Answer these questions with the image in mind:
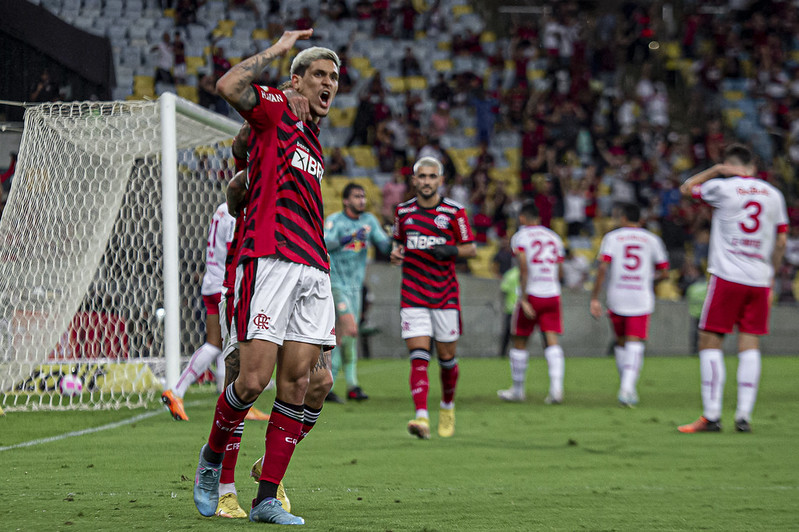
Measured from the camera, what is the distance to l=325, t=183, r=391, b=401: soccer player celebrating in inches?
375

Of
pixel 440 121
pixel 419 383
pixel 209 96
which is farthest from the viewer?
pixel 440 121

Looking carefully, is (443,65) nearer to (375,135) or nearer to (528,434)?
(375,135)

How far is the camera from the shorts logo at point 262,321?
3.65m

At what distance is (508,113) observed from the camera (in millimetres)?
20953

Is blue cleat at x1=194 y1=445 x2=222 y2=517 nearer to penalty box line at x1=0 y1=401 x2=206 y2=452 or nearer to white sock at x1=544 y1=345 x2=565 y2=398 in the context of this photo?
penalty box line at x1=0 y1=401 x2=206 y2=452

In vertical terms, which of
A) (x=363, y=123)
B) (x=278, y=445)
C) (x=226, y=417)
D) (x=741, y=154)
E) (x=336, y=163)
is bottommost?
(x=278, y=445)

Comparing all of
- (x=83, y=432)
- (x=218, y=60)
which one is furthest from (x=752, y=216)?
(x=218, y=60)

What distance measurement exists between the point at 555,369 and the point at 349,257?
98.8 inches

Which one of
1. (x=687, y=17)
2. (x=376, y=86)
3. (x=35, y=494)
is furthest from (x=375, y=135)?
(x=35, y=494)

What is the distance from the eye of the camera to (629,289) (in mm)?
9836

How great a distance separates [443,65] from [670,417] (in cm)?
1459

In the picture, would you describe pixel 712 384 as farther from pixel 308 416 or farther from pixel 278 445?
pixel 278 445

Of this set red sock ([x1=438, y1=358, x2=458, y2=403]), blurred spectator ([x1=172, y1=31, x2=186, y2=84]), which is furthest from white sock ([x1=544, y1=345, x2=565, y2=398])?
Result: blurred spectator ([x1=172, y1=31, x2=186, y2=84])

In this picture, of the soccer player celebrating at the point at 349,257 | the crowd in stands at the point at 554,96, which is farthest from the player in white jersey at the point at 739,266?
the crowd in stands at the point at 554,96
